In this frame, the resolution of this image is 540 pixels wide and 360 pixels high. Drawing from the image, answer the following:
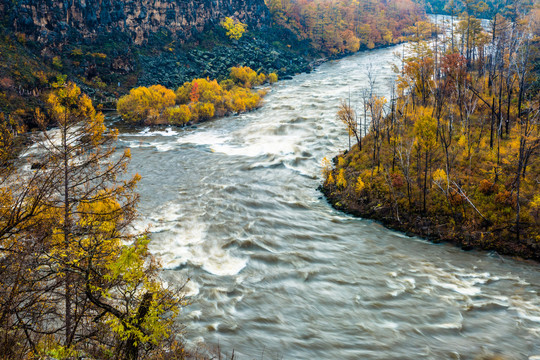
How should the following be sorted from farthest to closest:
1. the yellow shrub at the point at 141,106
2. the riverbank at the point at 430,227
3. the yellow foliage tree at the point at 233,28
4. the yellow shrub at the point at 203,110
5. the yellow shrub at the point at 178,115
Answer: the yellow foliage tree at the point at 233,28 < the yellow shrub at the point at 203,110 < the yellow shrub at the point at 141,106 < the yellow shrub at the point at 178,115 < the riverbank at the point at 430,227

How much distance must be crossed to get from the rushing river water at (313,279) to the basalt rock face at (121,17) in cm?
6053

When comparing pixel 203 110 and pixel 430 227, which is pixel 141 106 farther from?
pixel 430 227

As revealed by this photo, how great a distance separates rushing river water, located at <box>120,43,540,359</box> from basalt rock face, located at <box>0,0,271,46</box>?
60.5 m

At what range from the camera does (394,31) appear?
5226 inches

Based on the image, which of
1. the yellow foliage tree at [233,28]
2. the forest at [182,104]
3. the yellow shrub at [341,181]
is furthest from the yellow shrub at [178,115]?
the yellow foliage tree at [233,28]

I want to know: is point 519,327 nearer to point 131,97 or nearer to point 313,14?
point 131,97

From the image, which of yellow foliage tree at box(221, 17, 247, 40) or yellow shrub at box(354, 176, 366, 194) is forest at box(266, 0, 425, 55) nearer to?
yellow foliage tree at box(221, 17, 247, 40)

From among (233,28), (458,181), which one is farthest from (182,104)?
(233,28)

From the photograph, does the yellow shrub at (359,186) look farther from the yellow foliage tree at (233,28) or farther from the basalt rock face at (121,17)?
the yellow foliage tree at (233,28)

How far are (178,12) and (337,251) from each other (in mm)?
105817

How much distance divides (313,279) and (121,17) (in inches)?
3683

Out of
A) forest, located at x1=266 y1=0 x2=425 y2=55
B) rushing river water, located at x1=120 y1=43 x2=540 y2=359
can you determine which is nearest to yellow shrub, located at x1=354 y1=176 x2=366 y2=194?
rushing river water, located at x1=120 y1=43 x2=540 y2=359

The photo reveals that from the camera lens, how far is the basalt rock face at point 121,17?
222ft

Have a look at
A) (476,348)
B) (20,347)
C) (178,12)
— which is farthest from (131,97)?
(178,12)
